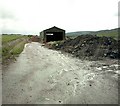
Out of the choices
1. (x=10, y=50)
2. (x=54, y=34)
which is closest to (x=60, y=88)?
(x=10, y=50)

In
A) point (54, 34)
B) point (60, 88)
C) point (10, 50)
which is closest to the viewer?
point (60, 88)

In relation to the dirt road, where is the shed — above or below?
above

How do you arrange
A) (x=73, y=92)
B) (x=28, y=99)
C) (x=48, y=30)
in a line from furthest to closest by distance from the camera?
(x=48, y=30)
(x=73, y=92)
(x=28, y=99)

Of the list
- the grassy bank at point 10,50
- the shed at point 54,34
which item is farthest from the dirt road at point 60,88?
the shed at point 54,34

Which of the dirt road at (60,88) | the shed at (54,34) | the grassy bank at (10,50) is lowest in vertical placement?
the dirt road at (60,88)

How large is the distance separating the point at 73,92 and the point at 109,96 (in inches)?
66.5

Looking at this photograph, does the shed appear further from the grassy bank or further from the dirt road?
the dirt road

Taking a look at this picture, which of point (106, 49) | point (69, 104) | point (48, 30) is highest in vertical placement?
point (48, 30)

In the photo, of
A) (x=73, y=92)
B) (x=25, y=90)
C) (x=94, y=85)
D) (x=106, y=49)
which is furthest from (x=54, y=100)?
(x=106, y=49)

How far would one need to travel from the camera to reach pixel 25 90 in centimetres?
1144

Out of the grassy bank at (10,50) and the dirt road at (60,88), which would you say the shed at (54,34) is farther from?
the dirt road at (60,88)

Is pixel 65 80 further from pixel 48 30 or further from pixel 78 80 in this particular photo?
pixel 48 30

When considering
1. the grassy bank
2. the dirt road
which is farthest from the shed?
the dirt road

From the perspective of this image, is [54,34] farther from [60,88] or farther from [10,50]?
[60,88]
